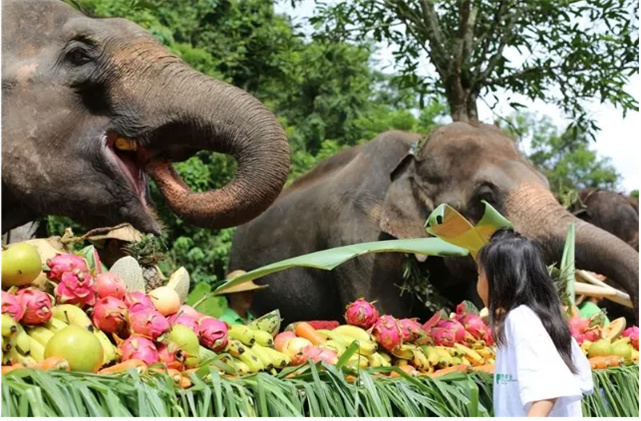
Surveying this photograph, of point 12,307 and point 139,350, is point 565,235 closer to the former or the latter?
point 139,350

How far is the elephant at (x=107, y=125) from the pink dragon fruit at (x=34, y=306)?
3.73 feet

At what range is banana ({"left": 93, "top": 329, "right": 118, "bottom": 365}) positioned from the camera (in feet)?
8.27

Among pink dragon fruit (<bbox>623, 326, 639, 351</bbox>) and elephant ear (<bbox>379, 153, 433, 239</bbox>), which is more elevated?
elephant ear (<bbox>379, 153, 433, 239</bbox>)

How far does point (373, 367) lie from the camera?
2.90 m

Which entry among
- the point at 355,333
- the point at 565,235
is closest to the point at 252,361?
the point at 355,333

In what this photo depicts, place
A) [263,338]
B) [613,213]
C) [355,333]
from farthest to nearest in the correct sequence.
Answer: [613,213] → [355,333] → [263,338]

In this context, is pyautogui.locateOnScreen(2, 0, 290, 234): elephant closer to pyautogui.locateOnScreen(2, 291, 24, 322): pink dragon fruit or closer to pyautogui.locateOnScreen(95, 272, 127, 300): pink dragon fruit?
pyautogui.locateOnScreen(95, 272, 127, 300): pink dragon fruit

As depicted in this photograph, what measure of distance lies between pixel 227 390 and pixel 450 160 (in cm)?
383

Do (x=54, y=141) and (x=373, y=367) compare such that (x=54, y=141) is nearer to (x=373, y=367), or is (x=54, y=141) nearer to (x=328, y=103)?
(x=373, y=367)

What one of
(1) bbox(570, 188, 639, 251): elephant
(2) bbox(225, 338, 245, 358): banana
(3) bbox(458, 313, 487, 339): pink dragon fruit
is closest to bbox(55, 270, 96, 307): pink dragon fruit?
(2) bbox(225, 338, 245, 358): banana

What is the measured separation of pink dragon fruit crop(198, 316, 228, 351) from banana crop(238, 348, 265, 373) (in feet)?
0.19

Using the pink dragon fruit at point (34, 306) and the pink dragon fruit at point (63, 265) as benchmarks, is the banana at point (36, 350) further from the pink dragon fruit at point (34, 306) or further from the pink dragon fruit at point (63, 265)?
the pink dragon fruit at point (63, 265)

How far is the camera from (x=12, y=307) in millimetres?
2424

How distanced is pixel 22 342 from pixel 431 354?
4.44 feet
